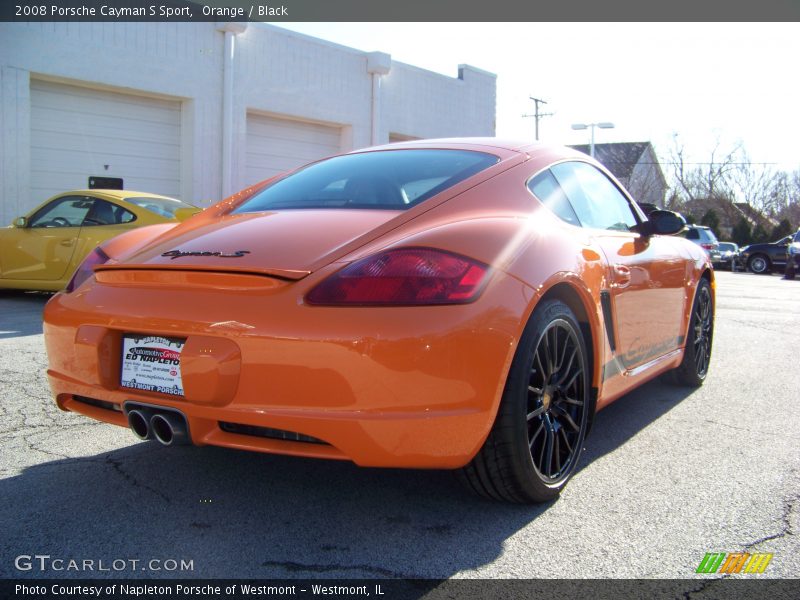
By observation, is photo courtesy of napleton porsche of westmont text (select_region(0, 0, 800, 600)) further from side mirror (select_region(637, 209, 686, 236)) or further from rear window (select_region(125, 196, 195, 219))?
rear window (select_region(125, 196, 195, 219))

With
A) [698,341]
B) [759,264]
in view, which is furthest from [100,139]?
[759,264]

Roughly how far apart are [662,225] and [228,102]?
13.1 metres

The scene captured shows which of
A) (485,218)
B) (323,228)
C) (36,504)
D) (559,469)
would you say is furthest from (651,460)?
(36,504)

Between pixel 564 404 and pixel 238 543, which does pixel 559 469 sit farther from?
pixel 238 543

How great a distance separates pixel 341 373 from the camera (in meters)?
2.34

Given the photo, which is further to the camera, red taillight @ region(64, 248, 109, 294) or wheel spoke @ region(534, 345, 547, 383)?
red taillight @ region(64, 248, 109, 294)

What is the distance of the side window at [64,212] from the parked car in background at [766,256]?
24488 mm

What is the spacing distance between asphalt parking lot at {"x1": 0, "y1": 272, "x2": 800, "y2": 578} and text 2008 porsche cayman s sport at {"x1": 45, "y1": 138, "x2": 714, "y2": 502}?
245mm

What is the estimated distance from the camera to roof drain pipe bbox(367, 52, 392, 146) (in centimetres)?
1886

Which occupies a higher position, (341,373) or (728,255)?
(728,255)

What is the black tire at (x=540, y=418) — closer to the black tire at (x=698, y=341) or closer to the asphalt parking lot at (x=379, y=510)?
the asphalt parking lot at (x=379, y=510)

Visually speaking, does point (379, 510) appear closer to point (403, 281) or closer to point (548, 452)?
point (548, 452)

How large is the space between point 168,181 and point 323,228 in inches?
541

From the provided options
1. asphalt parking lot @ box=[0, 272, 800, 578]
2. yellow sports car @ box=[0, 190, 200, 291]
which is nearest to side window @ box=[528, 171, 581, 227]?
asphalt parking lot @ box=[0, 272, 800, 578]
